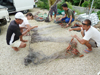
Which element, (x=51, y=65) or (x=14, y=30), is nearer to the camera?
(x=51, y=65)

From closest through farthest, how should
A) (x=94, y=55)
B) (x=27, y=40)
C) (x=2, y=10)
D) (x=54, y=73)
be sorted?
(x=54, y=73) → (x=94, y=55) → (x=27, y=40) → (x=2, y=10)

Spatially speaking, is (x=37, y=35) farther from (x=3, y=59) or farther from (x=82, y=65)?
(x=82, y=65)

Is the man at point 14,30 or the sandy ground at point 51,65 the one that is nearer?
the sandy ground at point 51,65

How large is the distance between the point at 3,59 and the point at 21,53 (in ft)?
1.82

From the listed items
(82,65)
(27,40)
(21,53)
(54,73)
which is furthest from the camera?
(27,40)

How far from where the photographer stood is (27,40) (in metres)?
3.26

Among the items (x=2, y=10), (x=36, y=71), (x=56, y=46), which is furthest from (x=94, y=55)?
(x=2, y=10)

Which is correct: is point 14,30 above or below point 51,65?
above

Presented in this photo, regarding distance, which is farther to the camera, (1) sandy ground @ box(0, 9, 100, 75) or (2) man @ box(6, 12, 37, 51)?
(2) man @ box(6, 12, 37, 51)

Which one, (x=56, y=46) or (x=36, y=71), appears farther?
(x=56, y=46)

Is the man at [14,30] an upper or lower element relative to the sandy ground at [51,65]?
upper

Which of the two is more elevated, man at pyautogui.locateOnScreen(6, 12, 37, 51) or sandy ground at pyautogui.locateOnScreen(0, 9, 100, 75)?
man at pyautogui.locateOnScreen(6, 12, 37, 51)

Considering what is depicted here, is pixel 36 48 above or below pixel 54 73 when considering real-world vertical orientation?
above

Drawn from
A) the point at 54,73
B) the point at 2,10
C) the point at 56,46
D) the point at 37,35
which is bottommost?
the point at 54,73
